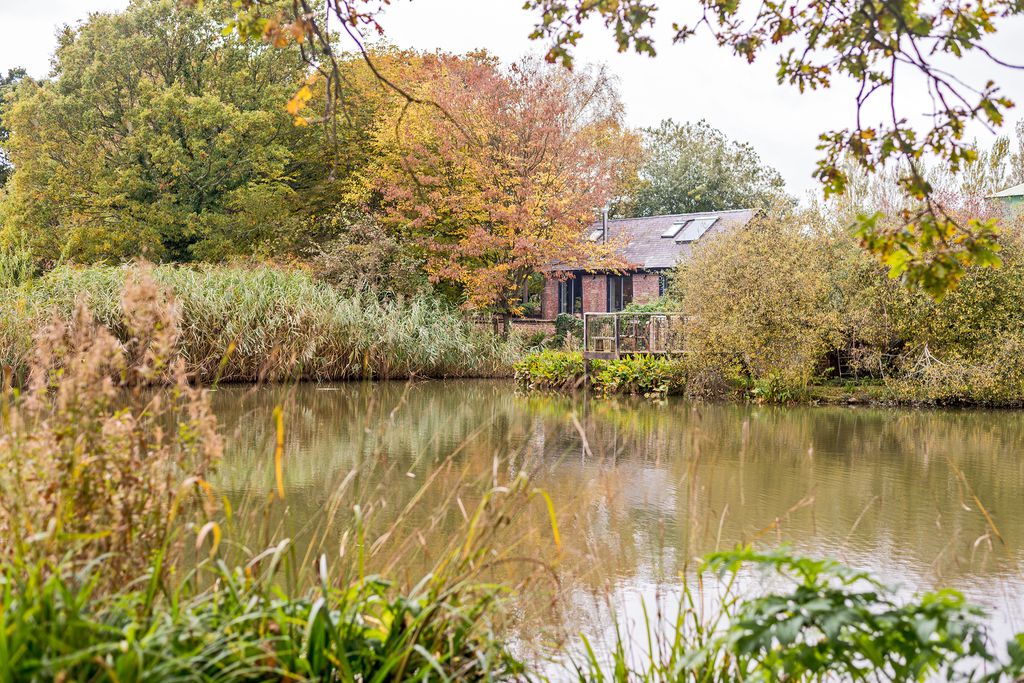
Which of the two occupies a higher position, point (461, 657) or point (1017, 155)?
point (1017, 155)

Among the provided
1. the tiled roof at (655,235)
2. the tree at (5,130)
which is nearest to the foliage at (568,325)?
A: the tiled roof at (655,235)

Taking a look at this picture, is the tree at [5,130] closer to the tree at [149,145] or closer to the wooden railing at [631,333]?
the tree at [149,145]

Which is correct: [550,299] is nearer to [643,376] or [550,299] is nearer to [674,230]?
[674,230]

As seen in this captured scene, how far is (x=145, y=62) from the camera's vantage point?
24.2 metres

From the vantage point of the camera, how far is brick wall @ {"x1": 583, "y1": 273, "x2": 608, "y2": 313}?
A: 31062mm

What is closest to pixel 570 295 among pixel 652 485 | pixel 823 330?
pixel 823 330

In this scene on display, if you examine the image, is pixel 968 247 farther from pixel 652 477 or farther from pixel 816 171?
pixel 652 477

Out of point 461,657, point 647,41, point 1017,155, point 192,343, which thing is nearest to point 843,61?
point 647,41

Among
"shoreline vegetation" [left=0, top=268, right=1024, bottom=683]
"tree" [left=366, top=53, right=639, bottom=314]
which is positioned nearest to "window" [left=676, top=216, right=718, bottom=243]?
"tree" [left=366, top=53, right=639, bottom=314]

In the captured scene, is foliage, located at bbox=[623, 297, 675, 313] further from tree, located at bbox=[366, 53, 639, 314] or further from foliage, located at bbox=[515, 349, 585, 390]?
tree, located at bbox=[366, 53, 639, 314]

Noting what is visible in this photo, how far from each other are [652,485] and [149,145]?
62.4 ft

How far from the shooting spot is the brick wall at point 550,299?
106ft

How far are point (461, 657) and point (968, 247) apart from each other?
2.07 metres

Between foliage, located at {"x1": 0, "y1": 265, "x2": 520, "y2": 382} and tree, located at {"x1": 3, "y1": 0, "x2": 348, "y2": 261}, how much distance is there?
4773 mm
